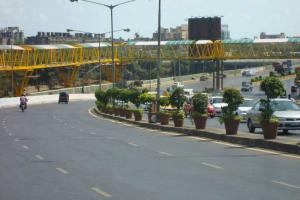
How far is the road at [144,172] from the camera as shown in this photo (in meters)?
13.0

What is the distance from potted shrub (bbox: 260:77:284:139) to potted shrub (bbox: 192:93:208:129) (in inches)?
238

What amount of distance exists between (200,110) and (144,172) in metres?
14.3

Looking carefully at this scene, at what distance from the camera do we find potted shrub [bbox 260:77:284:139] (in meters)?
23.1

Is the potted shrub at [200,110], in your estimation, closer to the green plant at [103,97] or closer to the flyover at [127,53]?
the green plant at [103,97]

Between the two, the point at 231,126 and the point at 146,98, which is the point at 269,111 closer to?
the point at 231,126

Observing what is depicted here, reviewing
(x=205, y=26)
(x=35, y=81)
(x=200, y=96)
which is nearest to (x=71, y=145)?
(x=200, y=96)

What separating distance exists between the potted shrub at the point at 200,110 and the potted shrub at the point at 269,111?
6.04m

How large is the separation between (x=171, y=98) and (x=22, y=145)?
36.6ft

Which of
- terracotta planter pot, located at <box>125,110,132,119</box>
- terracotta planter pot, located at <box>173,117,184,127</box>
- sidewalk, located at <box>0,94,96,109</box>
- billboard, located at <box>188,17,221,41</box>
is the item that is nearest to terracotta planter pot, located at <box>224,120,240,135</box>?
terracotta planter pot, located at <box>173,117,184,127</box>

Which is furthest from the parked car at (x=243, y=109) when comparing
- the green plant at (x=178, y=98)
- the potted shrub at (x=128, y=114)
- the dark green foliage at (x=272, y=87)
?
the dark green foliage at (x=272, y=87)

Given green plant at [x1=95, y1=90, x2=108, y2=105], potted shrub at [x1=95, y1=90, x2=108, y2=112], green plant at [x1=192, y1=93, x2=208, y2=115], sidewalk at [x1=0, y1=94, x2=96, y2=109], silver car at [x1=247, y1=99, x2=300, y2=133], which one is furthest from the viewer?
sidewalk at [x1=0, y1=94, x2=96, y2=109]

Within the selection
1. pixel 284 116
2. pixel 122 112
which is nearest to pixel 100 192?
pixel 284 116

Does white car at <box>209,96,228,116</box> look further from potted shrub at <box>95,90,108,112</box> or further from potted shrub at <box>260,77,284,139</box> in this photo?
potted shrub at <box>260,77,284,139</box>

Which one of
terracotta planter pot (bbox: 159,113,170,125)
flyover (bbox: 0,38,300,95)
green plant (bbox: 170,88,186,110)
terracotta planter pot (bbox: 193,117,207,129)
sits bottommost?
terracotta planter pot (bbox: 159,113,170,125)
